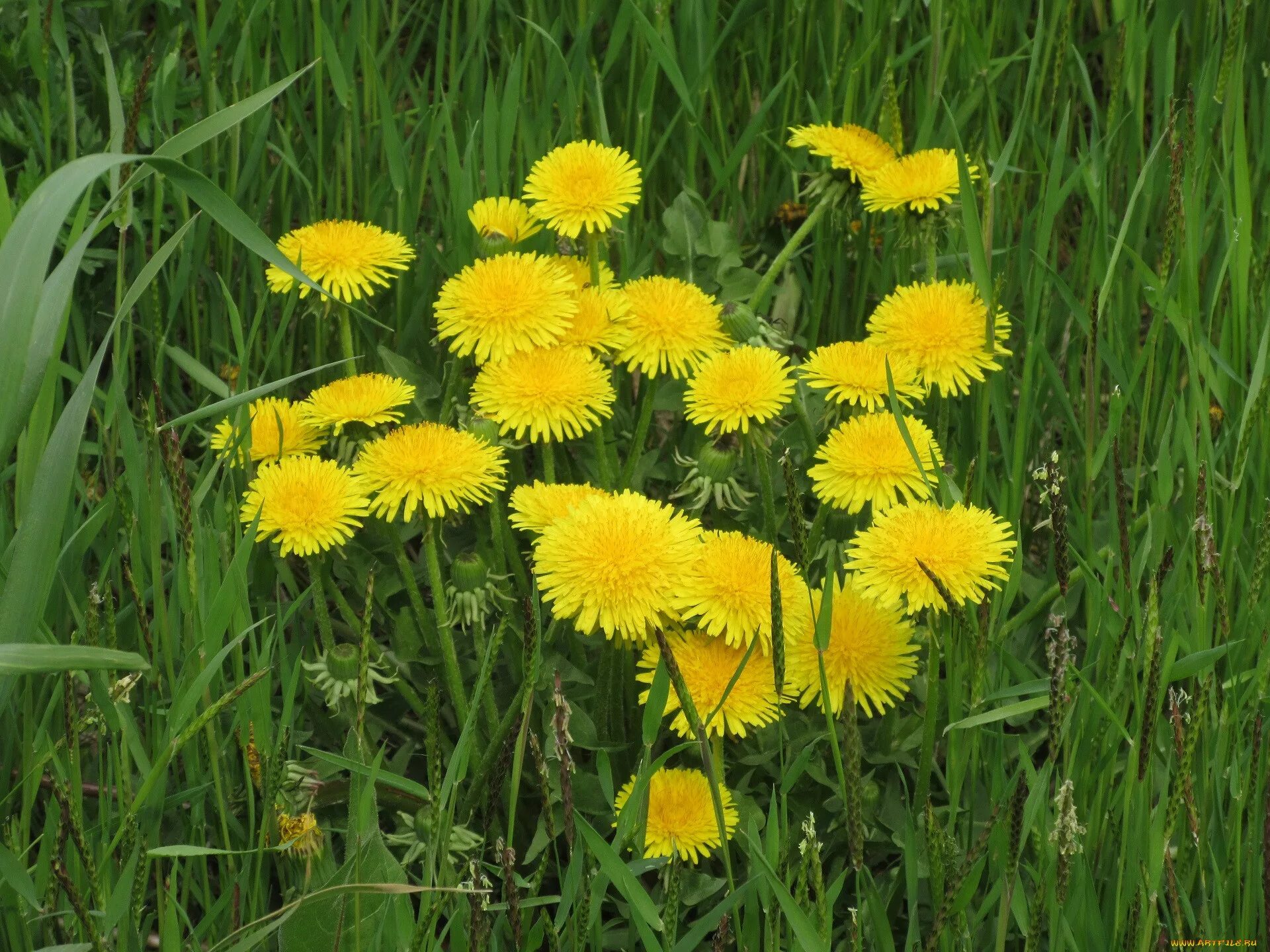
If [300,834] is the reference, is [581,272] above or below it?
above

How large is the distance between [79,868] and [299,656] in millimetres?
272

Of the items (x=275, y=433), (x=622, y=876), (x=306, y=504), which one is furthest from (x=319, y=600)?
(x=622, y=876)

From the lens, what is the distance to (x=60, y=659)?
841 mm

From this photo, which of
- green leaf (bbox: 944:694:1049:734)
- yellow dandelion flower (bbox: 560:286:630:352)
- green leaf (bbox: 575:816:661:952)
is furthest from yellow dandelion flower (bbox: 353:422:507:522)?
green leaf (bbox: 944:694:1049:734)

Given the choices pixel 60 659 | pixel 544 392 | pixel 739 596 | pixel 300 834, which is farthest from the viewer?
pixel 544 392

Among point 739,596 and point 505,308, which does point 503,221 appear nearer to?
point 505,308

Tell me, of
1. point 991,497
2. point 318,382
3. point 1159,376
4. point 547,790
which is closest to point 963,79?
point 1159,376

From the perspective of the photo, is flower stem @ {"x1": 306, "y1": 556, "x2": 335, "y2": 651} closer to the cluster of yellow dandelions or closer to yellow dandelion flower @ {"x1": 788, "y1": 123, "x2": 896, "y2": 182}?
the cluster of yellow dandelions

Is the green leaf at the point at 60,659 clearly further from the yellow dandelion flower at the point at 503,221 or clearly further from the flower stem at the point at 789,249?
the flower stem at the point at 789,249

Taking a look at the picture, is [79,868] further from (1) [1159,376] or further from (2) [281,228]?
(1) [1159,376]

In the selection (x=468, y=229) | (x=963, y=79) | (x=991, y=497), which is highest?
(x=963, y=79)

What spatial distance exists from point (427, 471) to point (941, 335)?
0.64m

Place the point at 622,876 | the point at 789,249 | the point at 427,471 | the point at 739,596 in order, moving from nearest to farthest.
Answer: the point at 622,876, the point at 739,596, the point at 427,471, the point at 789,249

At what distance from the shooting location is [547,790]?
1.00 metres
